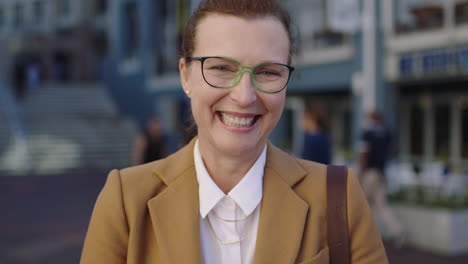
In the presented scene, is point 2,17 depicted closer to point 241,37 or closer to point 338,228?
point 241,37

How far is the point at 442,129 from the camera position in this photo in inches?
532

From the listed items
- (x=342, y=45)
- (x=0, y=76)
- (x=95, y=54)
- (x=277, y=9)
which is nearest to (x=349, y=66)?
(x=342, y=45)

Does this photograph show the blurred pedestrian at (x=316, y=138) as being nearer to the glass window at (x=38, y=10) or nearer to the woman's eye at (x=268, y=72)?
the woman's eye at (x=268, y=72)

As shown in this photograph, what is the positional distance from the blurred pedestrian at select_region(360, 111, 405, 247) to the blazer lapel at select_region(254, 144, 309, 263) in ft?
17.8

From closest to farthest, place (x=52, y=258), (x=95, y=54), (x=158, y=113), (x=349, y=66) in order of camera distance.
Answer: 1. (x=52, y=258)
2. (x=349, y=66)
3. (x=158, y=113)
4. (x=95, y=54)

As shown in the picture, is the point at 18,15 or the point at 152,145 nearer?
the point at 152,145

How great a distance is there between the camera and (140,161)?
853cm

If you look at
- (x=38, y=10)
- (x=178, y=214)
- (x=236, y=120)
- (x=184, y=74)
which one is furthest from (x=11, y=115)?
(x=38, y=10)

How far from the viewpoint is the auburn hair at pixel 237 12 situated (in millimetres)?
1537

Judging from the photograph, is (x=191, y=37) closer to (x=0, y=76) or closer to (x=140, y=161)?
(x=140, y=161)

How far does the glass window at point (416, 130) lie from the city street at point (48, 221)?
7859 mm

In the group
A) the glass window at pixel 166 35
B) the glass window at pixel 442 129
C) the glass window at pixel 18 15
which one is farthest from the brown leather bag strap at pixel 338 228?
the glass window at pixel 18 15

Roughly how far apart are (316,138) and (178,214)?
4.67 metres

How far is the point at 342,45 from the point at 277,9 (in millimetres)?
13911
